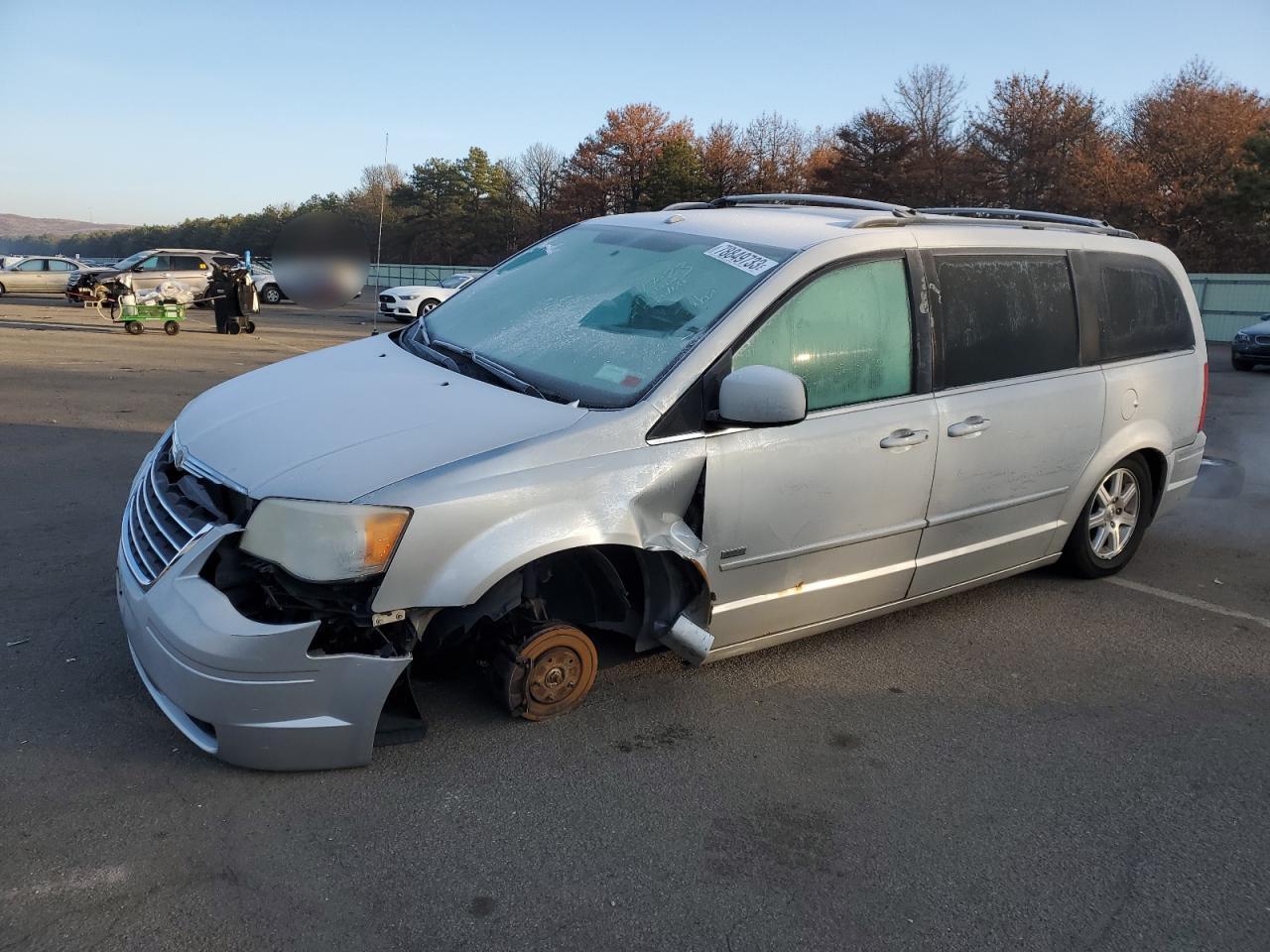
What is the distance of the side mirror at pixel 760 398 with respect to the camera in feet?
10.5

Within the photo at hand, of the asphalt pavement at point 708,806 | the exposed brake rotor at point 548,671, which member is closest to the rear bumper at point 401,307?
A: the asphalt pavement at point 708,806

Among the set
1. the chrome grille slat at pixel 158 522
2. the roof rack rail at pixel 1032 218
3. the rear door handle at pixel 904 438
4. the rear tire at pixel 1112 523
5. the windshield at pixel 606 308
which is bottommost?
the rear tire at pixel 1112 523

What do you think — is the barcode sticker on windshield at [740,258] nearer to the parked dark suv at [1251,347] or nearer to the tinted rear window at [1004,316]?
the tinted rear window at [1004,316]

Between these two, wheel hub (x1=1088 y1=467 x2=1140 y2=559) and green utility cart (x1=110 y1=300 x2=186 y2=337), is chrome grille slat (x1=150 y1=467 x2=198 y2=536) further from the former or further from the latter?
green utility cart (x1=110 y1=300 x2=186 y2=337)

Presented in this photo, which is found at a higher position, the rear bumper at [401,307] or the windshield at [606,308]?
the windshield at [606,308]

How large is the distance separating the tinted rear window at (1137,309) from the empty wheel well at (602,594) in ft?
8.77

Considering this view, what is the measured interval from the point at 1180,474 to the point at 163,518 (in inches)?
198

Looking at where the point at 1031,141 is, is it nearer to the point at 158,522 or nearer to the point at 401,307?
the point at 401,307

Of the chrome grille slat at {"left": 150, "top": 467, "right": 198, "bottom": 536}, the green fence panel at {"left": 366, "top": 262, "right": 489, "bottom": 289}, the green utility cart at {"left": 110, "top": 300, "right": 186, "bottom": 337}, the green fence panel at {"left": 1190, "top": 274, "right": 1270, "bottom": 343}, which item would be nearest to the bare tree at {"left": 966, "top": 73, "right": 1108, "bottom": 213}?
the green fence panel at {"left": 1190, "top": 274, "right": 1270, "bottom": 343}

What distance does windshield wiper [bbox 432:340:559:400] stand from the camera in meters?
3.44

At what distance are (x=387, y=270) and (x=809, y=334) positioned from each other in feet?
144

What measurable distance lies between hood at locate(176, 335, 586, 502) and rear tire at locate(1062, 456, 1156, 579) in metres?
3.07

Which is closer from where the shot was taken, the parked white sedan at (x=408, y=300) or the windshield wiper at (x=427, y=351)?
the windshield wiper at (x=427, y=351)
